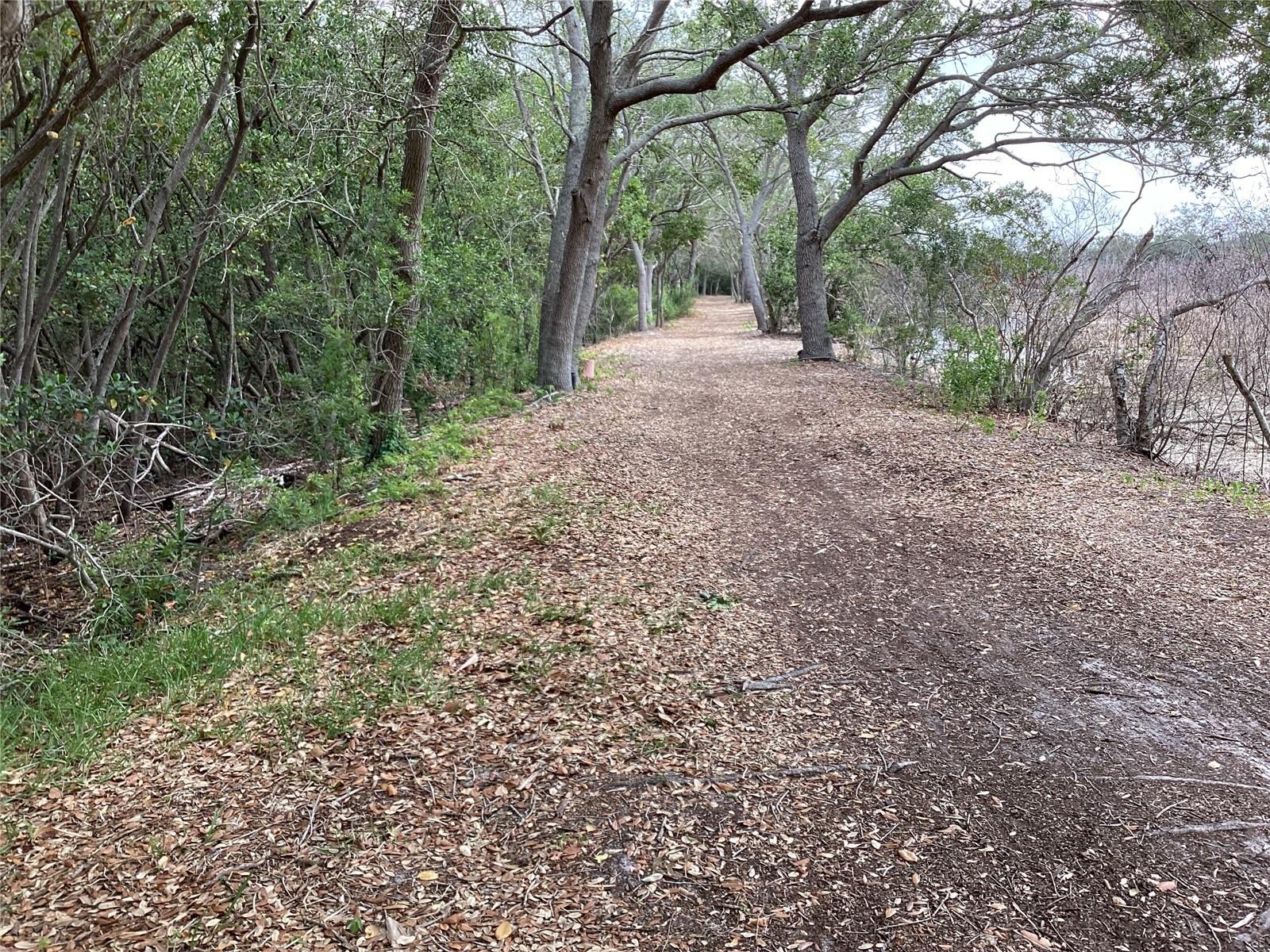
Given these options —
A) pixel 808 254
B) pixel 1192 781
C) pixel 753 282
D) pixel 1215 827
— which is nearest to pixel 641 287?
pixel 753 282

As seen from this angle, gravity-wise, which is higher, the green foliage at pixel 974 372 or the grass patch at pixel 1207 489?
the green foliage at pixel 974 372

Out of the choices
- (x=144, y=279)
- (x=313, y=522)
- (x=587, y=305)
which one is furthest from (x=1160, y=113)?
(x=144, y=279)

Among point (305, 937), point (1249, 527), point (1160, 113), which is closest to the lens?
point (305, 937)

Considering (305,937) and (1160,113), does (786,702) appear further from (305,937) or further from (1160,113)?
(1160,113)

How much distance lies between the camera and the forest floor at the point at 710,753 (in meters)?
2.42

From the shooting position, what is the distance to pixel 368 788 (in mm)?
2988

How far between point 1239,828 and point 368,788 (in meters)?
3.10

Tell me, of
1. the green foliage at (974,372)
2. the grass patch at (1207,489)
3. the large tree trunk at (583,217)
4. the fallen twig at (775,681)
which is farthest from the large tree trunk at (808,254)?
the fallen twig at (775,681)

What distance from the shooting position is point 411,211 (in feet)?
25.2

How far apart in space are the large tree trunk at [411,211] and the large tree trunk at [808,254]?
301 inches

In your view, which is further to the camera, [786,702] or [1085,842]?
[786,702]

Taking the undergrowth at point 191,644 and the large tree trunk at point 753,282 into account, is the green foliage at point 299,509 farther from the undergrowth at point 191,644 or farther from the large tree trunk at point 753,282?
the large tree trunk at point 753,282

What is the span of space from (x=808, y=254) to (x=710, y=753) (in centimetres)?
1223

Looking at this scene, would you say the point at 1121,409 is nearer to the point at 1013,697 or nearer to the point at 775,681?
the point at 1013,697
